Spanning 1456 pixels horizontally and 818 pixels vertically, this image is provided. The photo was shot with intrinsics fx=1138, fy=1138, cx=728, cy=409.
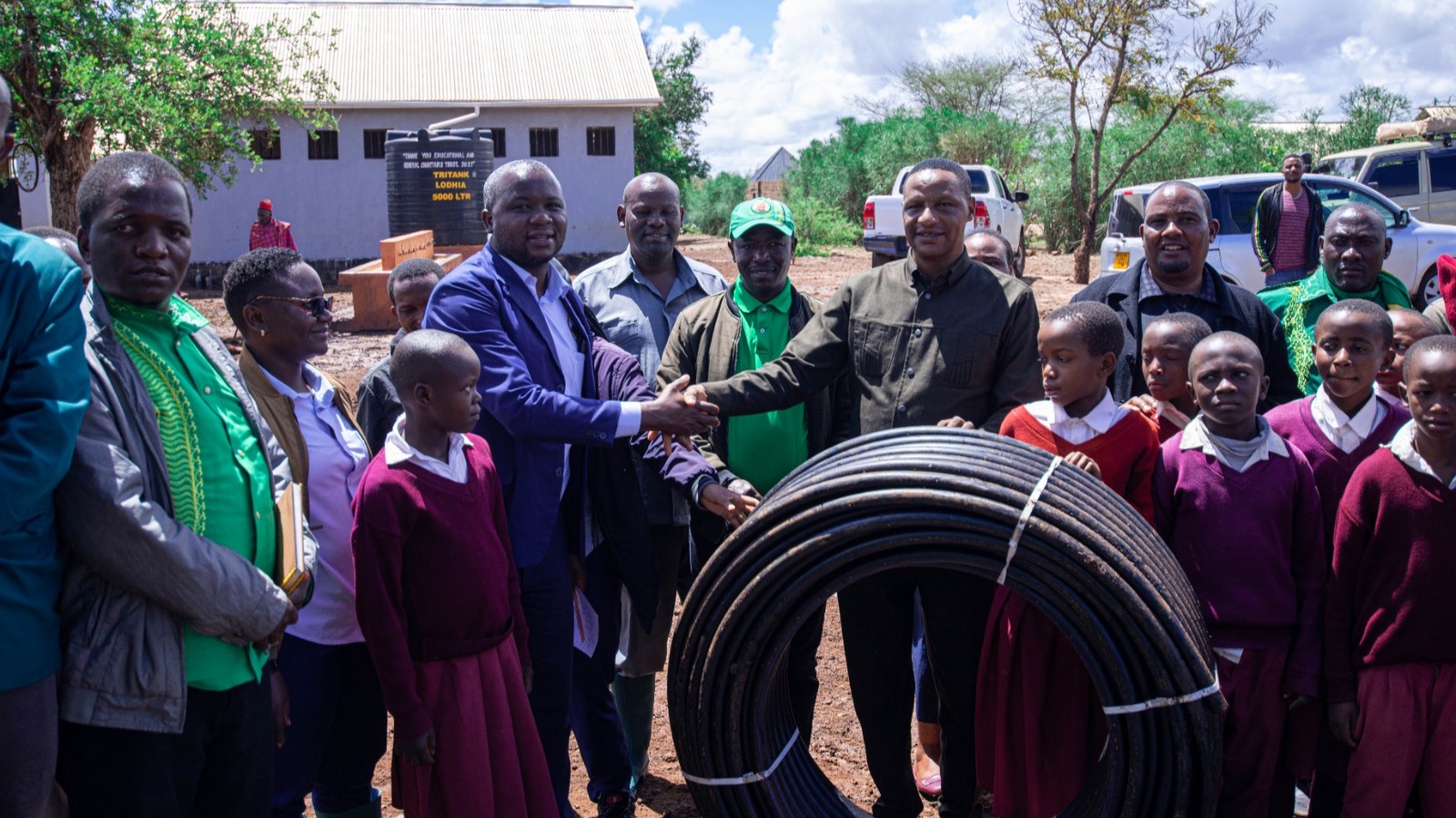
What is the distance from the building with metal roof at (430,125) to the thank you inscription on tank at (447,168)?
5.23m

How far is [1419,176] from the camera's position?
1526 cm

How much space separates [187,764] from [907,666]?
1.94m

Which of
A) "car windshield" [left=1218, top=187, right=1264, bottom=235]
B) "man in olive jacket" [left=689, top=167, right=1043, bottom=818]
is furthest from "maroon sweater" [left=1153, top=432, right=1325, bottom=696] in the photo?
"car windshield" [left=1218, top=187, right=1264, bottom=235]

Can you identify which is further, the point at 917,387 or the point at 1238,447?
the point at 917,387

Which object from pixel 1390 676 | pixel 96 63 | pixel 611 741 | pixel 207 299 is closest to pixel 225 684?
pixel 611 741

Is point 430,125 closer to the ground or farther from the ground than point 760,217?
farther from the ground

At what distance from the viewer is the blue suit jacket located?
132 inches

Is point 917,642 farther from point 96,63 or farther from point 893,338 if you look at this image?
point 96,63

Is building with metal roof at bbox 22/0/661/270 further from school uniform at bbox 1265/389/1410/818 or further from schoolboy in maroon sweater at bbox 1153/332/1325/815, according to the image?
schoolboy in maroon sweater at bbox 1153/332/1325/815

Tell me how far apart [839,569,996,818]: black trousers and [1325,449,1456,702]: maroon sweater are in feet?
2.98

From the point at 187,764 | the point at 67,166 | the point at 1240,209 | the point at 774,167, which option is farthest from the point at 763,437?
the point at 774,167

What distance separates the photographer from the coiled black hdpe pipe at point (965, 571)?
2.54 m

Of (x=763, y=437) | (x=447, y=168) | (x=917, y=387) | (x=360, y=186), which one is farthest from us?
(x=360, y=186)

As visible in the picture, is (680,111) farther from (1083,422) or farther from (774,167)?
(1083,422)
